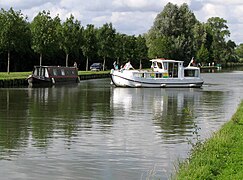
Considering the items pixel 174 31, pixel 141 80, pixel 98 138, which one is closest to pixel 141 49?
pixel 174 31

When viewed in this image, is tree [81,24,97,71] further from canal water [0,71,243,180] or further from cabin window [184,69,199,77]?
canal water [0,71,243,180]

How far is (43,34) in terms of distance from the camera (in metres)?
61.4

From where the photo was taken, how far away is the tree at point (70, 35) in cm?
7131

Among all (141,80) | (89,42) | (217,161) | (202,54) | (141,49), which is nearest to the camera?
(217,161)

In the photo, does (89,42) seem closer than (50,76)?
No

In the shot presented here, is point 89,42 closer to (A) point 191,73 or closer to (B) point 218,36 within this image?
(A) point 191,73

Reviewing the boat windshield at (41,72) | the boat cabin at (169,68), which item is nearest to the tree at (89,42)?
the boat windshield at (41,72)

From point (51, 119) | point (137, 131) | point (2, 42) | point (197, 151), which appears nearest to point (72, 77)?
point (2, 42)

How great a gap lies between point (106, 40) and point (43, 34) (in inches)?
962

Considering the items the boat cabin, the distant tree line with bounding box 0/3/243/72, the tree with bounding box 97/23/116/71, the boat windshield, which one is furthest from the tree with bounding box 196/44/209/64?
the boat windshield

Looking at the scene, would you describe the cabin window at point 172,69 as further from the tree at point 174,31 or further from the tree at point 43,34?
the tree at point 174,31

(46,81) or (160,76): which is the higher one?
(160,76)

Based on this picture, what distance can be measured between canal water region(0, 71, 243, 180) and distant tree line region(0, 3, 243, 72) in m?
26.9

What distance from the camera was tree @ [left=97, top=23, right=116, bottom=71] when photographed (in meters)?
84.4
